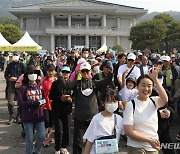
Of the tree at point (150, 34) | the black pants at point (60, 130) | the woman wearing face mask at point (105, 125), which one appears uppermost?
the tree at point (150, 34)

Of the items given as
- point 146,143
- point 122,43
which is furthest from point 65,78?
point 122,43

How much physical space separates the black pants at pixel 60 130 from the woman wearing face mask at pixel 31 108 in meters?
0.40

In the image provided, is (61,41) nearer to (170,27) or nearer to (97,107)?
(170,27)

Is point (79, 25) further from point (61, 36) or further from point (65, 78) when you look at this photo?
point (65, 78)

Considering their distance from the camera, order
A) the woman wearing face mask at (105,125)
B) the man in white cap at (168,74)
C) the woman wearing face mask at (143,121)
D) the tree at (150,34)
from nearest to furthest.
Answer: the woman wearing face mask at (143,121)
the woman wearing face mask at (105,125)
the man in white cap at (168,74)
the tree at (150,34)

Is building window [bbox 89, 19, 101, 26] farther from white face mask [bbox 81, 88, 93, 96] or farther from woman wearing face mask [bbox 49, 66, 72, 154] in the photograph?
white face mask [bbox 81, 88, 93, 96]

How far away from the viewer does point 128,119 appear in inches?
113

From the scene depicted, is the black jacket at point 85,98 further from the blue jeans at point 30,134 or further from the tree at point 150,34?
the tree at point 150,34

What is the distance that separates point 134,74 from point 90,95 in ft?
5.80

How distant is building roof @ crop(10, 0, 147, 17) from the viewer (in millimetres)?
59406

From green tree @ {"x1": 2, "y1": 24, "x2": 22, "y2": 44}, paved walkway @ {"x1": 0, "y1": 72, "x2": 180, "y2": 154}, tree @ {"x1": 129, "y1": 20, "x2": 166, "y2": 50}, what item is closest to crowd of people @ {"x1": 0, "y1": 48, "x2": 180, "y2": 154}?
paved walkway @ {"x1": 0, "y1": 72, "x2": 180, "y2": 154}

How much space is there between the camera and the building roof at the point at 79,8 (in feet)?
195

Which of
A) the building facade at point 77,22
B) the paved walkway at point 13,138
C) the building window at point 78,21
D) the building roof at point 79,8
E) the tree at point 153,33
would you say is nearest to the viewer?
the paved walkway at point 13,138

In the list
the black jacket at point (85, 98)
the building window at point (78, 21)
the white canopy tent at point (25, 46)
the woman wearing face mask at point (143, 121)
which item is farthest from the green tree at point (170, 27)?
the woman wearing face mask at point (143, 121)
